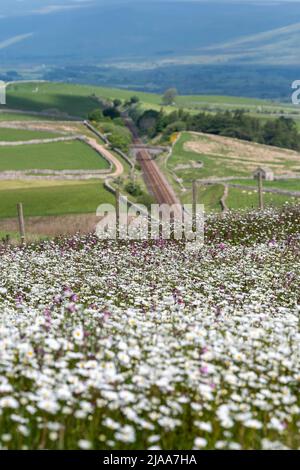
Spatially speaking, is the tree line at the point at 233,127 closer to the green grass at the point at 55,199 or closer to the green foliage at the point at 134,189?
the green foliage at the point at 134,189

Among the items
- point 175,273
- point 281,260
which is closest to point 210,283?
point 175,273

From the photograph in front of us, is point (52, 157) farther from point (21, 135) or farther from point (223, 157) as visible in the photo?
point (223, 157)

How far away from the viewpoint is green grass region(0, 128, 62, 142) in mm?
127300

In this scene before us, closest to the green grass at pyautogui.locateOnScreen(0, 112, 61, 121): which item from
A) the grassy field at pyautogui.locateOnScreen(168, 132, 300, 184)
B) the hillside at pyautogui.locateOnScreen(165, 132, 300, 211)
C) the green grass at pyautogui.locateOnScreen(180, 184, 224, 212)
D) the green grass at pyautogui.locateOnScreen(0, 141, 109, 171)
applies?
the grassy field at pyautogui.locateOnScreen(168, 132, 300, 184)

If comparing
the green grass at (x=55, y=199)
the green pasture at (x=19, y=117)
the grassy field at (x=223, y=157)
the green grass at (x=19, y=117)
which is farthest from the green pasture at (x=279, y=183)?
the green grass at (x=19, y=117)

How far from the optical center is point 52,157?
4215 inches

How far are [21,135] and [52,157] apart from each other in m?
26.2

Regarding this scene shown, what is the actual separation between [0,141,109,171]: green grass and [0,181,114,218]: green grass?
22.5m

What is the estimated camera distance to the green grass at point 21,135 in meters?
127

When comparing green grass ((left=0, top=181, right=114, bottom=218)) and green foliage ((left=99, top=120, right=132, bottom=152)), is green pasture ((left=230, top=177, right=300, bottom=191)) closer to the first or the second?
green grass ((left=0, top=181, right=114, bottom=218))

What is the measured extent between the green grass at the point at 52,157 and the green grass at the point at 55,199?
73.8ft

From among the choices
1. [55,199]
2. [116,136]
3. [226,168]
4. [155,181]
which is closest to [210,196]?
[55,199]
